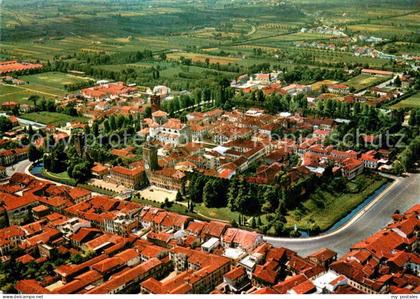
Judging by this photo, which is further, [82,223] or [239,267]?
[82,223]

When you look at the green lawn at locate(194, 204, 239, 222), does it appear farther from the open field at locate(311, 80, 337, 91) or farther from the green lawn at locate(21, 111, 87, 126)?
the open field at locate(311, 80, 337, 91)

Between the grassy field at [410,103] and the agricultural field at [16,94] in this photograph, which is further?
the agricultural field at [16,94]

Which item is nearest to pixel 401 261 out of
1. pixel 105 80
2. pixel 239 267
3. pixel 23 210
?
pixel 239 267

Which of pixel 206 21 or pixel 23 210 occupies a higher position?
pixel 206 21

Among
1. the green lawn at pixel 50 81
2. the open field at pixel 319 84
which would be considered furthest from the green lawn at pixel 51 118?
the open field at pixel 319 84

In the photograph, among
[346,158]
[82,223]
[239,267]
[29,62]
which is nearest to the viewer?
[239,267]

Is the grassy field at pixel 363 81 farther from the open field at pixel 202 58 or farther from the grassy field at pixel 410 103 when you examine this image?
the open field at pixel 202 58

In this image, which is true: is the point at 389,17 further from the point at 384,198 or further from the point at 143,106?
the point at 384,198

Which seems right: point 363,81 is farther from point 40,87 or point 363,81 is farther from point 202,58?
point 40,87
